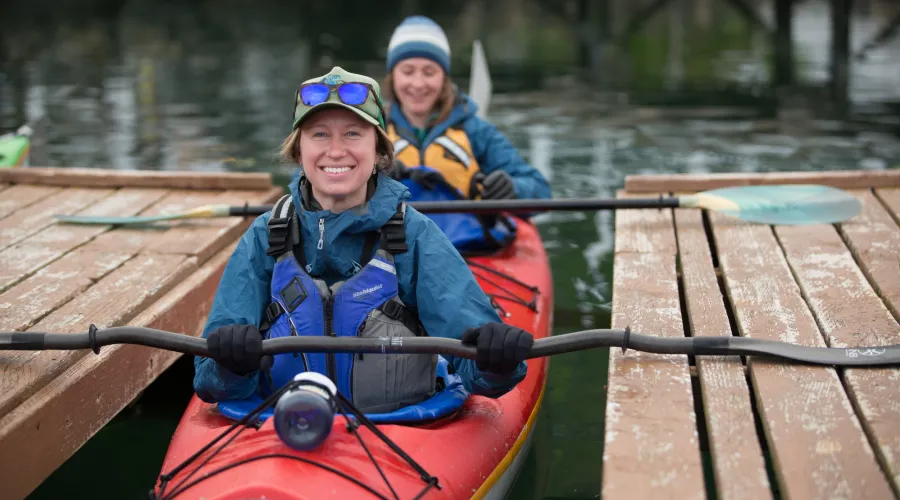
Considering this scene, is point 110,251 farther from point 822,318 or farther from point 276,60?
point 276,60

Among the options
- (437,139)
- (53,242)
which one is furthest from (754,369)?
(53,242)

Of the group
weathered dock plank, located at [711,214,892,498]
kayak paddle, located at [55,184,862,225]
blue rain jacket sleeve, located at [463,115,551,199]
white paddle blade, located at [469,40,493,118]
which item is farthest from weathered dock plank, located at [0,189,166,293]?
weathered dock plank, located at [711,214,892,498]

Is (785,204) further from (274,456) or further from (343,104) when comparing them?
(274,456)

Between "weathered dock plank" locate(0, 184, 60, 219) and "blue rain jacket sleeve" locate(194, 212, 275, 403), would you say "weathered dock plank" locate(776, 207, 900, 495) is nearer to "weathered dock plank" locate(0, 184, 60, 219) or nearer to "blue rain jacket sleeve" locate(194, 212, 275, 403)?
"blue rain jacket sleeve" locate(194, 212, 275, 403)

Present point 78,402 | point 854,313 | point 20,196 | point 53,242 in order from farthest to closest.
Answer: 1. point 20,196
2. point 53,242
3. point 854,313
4. point 78,402

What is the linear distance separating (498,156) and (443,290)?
2281 mm

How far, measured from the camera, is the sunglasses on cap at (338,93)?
2.93 meters

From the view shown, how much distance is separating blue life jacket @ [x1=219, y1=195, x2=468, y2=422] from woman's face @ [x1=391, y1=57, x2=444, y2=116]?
76.7 inches

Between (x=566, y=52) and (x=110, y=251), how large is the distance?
10861 mm

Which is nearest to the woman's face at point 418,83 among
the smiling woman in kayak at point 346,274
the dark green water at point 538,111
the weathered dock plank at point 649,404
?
the weathered dock plank at point 649,404

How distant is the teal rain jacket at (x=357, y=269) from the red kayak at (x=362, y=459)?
16 centimetres

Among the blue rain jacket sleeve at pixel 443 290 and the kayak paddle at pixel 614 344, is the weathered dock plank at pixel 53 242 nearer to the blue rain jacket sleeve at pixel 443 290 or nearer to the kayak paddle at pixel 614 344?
the kayak paddle at pixel 614 344

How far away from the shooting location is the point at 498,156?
525 cm

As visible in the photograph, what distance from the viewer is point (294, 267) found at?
3025 mm
